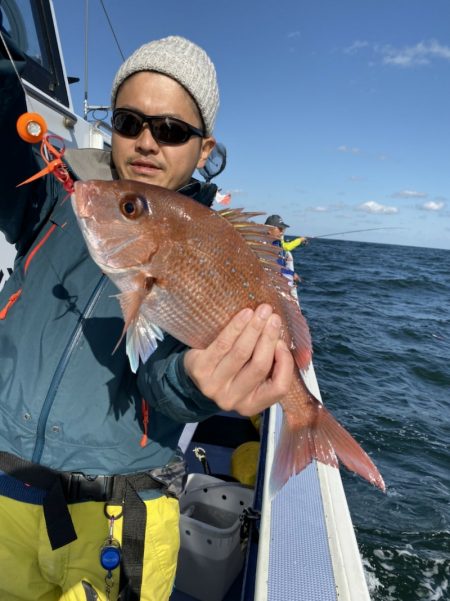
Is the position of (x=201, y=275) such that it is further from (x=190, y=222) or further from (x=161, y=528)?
(x=161, y=528)

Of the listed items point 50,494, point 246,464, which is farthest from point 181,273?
point 246,464

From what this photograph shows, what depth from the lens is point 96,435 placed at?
181 cm

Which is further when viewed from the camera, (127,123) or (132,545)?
(127,123)

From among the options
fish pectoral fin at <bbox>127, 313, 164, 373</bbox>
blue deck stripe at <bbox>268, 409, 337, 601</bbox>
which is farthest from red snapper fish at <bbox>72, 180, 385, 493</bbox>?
blue deck stripe at <bbox>268, 409, 337, 601</bbox>

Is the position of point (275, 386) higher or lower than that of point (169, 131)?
lower

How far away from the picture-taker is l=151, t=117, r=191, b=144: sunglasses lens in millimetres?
1959

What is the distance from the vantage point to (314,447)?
187cm

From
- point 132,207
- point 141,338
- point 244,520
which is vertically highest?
point 132,207

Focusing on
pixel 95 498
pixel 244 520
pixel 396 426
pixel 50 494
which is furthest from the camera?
pixel 396 426

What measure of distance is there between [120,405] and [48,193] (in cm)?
113

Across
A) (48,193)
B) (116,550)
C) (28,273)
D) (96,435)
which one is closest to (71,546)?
(116,550)

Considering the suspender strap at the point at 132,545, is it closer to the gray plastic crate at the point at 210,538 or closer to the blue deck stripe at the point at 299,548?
the blue deck stripe at the point at 299,548

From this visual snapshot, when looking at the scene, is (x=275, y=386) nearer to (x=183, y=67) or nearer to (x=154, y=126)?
(x=154, y=126)

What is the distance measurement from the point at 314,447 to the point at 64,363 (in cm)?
117
